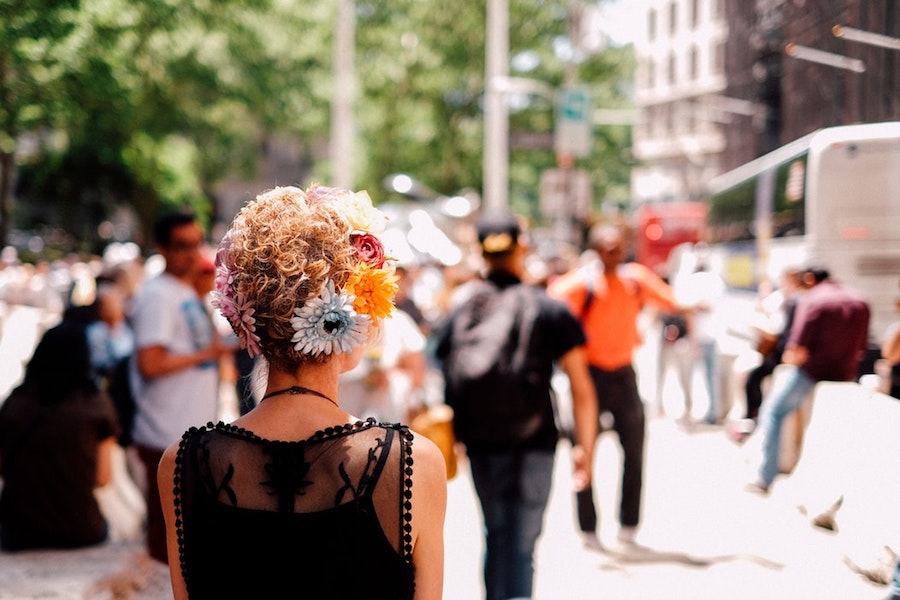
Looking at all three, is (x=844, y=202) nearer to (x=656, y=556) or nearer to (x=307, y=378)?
(x=656, y=556)

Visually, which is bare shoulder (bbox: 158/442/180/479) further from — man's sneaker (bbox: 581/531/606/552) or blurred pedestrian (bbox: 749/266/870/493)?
man's sneaker (bbox: 581/531/606/552)

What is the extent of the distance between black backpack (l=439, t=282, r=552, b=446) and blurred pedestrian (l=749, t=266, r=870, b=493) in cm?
116

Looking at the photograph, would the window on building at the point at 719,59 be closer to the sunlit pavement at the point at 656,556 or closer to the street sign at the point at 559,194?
the sunlit pavement at the point at 656,556

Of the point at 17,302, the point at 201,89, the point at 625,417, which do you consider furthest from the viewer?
the point at 17,302

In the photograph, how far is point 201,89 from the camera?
1244cm

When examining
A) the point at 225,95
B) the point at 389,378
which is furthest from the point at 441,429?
the point at 225,95

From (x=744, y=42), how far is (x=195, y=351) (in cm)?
301

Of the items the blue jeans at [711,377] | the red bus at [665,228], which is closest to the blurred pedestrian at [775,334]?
the blue jeans at [711,377]

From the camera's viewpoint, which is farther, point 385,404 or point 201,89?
point 201,89

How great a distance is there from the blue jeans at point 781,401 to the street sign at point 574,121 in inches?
446

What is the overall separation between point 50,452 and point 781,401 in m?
3.76

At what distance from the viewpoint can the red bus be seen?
4041cm

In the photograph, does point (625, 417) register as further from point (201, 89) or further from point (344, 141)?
point (344, 141)

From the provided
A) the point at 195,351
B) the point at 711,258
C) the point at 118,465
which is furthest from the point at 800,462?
the point at 711,258
